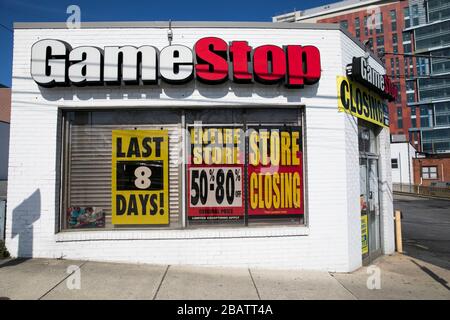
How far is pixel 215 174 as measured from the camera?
674 centimetres

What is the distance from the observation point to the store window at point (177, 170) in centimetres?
661

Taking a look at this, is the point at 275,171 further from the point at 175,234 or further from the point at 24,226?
the point at 24,226

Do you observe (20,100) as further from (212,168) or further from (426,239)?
(426,239)

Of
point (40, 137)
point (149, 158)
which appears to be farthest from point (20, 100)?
point (149, 158)

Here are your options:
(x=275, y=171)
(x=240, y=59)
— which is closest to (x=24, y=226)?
(x=275, y=171)

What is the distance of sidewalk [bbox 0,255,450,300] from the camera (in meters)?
4.97

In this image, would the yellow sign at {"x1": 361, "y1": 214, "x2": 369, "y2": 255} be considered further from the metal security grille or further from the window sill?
the metal security grille

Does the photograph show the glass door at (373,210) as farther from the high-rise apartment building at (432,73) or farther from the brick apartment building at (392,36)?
the brick apartment building at (392,36)

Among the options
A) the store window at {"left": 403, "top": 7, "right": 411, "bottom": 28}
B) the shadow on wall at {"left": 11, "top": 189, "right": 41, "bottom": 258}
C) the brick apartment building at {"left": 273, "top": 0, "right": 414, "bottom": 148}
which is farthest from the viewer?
the brick apartment building at {"left": 273, "top": 0, "right": 414, "bottom": 148}

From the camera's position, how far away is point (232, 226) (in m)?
6.67

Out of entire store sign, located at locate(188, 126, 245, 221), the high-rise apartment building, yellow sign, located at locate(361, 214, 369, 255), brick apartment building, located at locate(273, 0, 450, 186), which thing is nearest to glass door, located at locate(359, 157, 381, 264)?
yellow sign, located at locate(361, 214, 369, 255)

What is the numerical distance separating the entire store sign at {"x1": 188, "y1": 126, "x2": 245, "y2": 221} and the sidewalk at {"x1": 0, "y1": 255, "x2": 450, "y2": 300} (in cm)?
114

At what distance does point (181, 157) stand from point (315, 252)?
10.8 feet

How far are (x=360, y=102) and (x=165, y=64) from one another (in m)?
4.47
